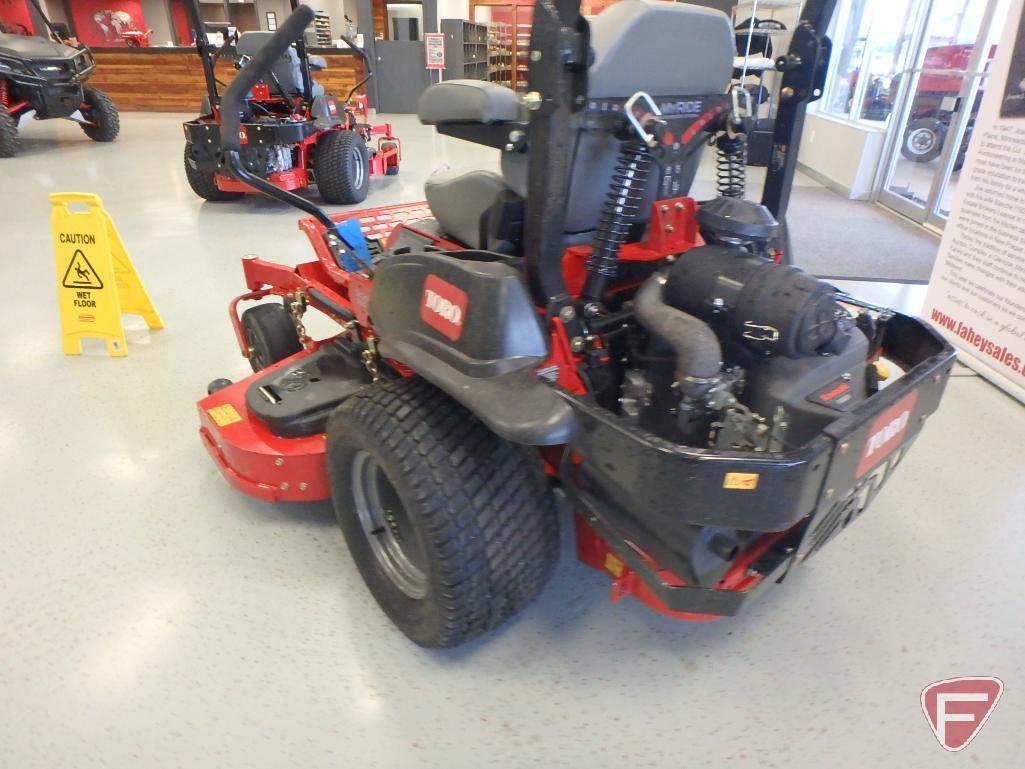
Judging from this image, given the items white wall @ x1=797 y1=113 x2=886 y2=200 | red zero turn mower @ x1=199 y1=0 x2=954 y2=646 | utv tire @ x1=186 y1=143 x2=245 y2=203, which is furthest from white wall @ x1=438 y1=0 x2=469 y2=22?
red zero turn mower @ x1=199 y1=0 x2=954 y2=646

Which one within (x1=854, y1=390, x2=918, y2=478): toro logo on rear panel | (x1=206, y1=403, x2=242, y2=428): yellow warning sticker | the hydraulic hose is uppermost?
the hydraulic hose

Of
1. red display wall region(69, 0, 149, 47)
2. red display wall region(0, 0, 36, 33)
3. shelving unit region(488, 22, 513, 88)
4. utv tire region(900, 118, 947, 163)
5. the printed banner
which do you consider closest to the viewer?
the printed banner

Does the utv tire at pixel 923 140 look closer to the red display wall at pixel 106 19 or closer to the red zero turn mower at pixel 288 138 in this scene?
the red zero turn mower at pixel 288 138

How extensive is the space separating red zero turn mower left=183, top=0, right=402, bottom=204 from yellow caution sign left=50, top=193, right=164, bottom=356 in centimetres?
215

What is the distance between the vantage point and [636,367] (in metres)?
1.58

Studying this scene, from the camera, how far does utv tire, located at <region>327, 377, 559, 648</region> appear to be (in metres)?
1.39

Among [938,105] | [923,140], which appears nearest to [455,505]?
[938,105]

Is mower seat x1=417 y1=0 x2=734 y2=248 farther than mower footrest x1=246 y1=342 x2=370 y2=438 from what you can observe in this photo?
No

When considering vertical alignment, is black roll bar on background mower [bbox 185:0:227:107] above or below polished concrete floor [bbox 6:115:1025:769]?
above

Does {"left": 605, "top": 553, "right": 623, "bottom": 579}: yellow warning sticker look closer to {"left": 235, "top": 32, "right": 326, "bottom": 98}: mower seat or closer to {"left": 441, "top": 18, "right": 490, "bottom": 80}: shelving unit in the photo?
{"left": 235, "top": 32, "right": 326, "bottom": 98}: mower seat

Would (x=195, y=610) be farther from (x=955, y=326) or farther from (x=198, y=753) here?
(x=955, y=326)

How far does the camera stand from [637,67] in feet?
4.67

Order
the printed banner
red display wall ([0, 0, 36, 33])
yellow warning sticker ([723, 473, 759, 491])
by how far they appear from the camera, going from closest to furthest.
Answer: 1. yellow warning sticker ([723, 473, 759, 491])
2. the printed banner
3. red display wall ([0, 0, 36, 33])

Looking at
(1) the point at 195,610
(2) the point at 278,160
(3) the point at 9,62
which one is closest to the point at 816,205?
(2) the point at 278,160
